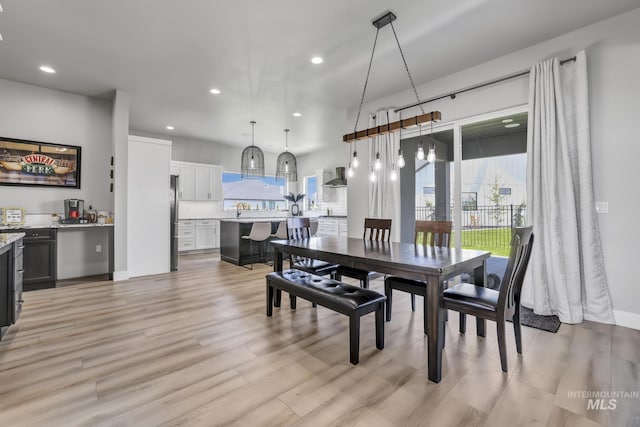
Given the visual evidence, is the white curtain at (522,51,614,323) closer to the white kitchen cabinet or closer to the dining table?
the dining table

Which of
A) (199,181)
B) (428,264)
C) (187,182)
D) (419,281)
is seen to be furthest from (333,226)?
(428,264)

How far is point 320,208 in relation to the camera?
29.7 ft

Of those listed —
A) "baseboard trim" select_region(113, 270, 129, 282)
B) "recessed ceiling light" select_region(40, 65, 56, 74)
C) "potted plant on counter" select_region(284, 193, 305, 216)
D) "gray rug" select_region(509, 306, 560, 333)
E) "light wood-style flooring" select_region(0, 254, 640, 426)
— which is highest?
"recessed ceiling light" select_region(40, 65, 56, 74)

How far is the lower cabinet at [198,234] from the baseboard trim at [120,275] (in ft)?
7.89

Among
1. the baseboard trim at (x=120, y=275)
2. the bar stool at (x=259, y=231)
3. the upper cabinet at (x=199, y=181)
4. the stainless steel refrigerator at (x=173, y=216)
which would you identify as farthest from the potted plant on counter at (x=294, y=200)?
the baseboard trim at (x=120, y=275)

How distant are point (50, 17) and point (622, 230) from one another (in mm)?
5892

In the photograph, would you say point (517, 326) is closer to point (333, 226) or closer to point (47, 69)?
point (333, 226)

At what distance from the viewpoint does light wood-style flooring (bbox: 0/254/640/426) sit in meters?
1.62

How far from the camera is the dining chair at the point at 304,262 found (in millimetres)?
3428

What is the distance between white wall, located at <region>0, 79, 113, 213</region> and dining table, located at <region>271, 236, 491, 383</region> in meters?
3.86

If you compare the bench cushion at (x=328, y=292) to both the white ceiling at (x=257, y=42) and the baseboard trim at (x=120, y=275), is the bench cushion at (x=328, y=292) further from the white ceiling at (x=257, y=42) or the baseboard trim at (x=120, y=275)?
the baseboard trim at (x=120, y=275)

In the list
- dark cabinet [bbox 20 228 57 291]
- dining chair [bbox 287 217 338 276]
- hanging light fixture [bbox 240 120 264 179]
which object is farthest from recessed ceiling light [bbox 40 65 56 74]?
dining chair [bbox 287 217 338 276]

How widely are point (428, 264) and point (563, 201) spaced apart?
210 centimetres

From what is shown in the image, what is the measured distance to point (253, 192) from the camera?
8.82m
